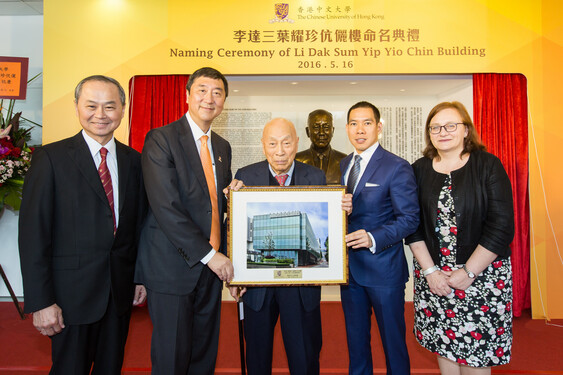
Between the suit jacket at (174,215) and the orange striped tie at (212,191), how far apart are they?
0.03 m

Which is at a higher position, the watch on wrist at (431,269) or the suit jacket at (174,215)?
the suit jacket at (174,215)

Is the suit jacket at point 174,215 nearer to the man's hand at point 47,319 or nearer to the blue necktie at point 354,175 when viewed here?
the man's hand at point 47,319

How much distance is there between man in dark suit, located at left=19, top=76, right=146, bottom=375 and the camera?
170 cm

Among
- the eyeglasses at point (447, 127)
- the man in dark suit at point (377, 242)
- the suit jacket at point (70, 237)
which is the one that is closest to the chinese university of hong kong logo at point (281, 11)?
the man in dark suit at point (377, 242)

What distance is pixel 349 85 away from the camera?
4.52m

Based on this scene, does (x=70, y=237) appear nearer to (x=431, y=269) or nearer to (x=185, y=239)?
(x=185, y=239)

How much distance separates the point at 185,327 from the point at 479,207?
1.73 m

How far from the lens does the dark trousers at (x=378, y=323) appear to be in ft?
6.97

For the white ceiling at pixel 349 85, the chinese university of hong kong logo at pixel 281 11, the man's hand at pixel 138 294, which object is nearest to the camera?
the man's hand at pixel 138 294

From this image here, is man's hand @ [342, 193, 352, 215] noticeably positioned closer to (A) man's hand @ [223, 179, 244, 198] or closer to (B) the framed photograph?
(B) the framed photograph

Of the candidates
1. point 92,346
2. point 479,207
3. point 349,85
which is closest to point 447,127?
point 479,207

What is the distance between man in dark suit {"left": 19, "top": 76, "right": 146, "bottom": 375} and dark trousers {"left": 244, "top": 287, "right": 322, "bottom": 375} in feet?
2.34

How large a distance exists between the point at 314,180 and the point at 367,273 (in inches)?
25.2

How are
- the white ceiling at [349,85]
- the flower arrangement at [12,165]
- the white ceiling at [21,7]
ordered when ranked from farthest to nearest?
the white ceiling at [21,7] → the white ceiling at [349,85] → the flower arrangement at [12,165]
